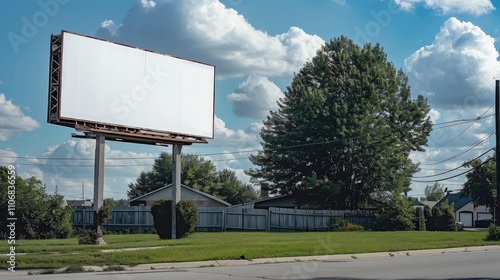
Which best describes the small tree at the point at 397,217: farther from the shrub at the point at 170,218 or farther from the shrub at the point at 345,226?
the shrub at the point at 170,218

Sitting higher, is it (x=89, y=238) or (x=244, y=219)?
(x=244, y=219)

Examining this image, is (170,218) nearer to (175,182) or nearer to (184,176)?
(175,182)

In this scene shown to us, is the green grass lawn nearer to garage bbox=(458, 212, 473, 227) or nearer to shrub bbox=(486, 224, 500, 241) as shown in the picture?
shrub bbox=(486, 224, 500, 241)

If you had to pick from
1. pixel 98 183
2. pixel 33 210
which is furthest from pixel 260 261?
pixel 33 210

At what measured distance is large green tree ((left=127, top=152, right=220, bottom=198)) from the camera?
85000 mm

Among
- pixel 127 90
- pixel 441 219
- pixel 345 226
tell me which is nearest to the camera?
pixel 127 90

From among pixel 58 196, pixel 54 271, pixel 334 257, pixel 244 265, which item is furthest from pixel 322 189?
pixel 54 271

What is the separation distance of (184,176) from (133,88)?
56571mm

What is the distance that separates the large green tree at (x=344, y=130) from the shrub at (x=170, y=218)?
18908 mm

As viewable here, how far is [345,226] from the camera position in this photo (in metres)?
41.0

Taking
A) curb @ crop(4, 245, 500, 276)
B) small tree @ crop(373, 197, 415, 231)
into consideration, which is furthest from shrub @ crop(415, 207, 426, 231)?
curb @ crop(4, 245, 500, 276)

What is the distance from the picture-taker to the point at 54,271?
17.2m

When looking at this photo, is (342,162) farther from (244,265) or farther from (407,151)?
(244,265)

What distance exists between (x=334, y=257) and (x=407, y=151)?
3334cm
